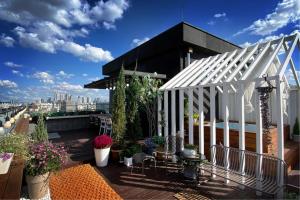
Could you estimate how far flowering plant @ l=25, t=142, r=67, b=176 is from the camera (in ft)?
10.2

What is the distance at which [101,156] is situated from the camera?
16.7 feet

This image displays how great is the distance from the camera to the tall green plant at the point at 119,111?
5949 millimetres

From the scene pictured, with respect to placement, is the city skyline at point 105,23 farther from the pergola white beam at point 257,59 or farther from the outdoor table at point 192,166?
the outdoor table at point 192,166

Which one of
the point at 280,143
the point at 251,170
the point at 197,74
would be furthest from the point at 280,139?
the point at 197,74

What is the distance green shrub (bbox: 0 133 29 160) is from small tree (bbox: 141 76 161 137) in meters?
3.67

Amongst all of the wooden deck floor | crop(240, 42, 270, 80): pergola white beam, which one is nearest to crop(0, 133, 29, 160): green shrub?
the wooden deck floor

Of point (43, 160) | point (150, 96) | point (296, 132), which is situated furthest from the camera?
point (296, 132)

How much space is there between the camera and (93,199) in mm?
3527

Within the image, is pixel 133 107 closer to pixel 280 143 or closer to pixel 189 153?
pixel 189 153

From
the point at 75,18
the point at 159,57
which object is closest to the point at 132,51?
the point at 159,57

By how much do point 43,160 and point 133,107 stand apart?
3689 millimetres

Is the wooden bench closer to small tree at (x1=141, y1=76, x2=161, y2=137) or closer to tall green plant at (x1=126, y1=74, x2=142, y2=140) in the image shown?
small tree at (x1=141, y1=76, x2=161, y2=137)

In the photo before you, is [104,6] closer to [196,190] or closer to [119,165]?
[119,165]

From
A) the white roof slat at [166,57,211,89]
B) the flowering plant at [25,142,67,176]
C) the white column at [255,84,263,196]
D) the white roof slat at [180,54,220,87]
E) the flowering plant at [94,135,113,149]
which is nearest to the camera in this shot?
the flowering plant at [25,142,67,176]
